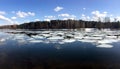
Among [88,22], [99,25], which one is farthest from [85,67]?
[88,22]

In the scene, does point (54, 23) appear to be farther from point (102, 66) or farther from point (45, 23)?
point (102, 66)

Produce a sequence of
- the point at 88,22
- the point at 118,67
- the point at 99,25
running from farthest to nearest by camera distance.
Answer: the point at 88,22 → the point at 99,25 → the point at 118,67

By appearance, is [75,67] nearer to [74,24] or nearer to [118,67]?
[118,67]

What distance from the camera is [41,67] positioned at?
19.6 feet

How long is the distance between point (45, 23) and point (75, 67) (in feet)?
294

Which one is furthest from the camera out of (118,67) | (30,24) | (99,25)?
(30,24)

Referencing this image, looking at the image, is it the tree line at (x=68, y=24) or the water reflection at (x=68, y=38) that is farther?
the tree line at (x=68, y=24)

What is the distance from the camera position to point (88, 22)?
8969cm

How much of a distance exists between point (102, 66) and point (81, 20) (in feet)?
286

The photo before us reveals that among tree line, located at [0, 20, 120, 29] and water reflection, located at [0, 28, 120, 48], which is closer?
water reflection, located at [0, 28, 120, 48]

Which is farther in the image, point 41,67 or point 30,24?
point 30,24

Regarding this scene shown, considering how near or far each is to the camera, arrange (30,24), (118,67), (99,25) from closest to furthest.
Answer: (118,67), (99,25), (30,24)

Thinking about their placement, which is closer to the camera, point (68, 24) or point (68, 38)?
point (68, 38)

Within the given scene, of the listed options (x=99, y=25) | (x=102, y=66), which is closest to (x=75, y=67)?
(x=102, y=66)
